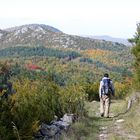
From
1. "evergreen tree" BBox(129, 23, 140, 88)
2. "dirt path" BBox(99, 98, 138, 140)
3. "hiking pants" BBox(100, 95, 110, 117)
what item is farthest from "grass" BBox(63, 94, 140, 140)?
"evergreen tree" BBox(129, 23, 140, 88)

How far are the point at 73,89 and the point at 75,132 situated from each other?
162 inches

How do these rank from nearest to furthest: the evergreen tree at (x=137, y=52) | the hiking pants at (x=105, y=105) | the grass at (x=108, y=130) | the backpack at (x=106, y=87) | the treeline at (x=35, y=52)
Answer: the grass at (x=108, y=130) → the backpack at (x=106, y=87) → the hiking pants at (x=105, y=105) → the evergreen tree at (x=137, y=52) → the treeline at (x=35, y=52)

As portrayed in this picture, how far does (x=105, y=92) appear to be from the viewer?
15.6 metres

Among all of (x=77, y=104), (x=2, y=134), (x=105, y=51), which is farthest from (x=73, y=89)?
(x=105, y=51)

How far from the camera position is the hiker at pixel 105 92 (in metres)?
15.6

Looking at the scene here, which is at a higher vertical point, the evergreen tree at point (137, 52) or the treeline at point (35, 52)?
the evergreen tree at point (137, 52)

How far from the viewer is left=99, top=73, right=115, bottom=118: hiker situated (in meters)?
15.6

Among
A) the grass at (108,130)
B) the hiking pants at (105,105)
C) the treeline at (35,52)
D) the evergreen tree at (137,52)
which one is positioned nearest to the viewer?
the grass at (108,130)

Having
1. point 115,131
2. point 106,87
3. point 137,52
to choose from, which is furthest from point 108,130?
point 137,52

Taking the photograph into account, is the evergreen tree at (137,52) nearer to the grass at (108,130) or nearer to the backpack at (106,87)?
the backpack at (106,87)

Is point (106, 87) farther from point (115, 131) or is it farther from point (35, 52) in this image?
point (35, 52)

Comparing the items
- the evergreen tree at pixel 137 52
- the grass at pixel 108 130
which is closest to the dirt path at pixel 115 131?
the grass at pixel 108 130

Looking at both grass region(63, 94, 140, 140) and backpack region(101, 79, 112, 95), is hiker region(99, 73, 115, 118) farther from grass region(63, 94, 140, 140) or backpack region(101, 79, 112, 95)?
grass region(63, 94, 140, 140)

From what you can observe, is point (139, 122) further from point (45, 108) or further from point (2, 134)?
point (2, 134)
